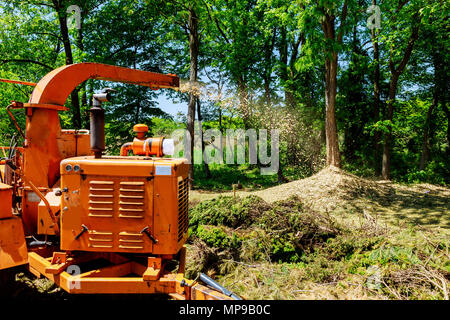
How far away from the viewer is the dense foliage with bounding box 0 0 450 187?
1488cm

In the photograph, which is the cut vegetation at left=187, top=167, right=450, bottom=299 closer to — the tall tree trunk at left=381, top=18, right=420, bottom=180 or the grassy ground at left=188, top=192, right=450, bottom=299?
the grassy ground at left=188, top=192, right=450, bottom=299

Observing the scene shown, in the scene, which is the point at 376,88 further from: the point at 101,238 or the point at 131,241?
the point at 101,238

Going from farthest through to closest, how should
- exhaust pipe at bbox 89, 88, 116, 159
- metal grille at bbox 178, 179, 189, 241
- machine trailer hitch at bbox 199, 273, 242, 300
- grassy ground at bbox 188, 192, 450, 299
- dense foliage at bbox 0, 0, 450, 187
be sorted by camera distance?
dense foliage at bbox 0, 0, 450, 187
grassy ground at bbox 188, 192, 450, 299
metal grille at bbox 178, 179, 189, 241
exhaust pipe at bbox 89, 88, 116, 159
machine trailer hitch at bbox 199, 273, 242, 300

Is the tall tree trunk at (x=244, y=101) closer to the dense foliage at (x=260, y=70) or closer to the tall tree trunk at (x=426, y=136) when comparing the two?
the dense foliage at (x=260, y=70)

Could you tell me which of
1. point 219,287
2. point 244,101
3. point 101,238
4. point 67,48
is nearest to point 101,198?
point 101,238

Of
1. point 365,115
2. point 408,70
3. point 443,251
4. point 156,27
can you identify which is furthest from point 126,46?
point 443,251

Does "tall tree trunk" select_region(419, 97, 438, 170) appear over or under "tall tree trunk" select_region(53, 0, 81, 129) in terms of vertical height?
under

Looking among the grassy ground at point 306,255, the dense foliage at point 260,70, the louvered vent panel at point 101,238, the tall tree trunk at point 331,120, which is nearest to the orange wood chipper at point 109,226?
the louvered vent panel at point 101,238

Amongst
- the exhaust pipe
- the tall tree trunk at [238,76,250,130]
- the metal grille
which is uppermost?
the tall tree trunk at [238,76,250,130]

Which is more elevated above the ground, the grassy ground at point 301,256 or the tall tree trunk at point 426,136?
the tall tree trunk at point 426,136

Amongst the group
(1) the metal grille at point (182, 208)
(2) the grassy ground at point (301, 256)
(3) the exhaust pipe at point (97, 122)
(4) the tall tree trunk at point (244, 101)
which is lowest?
(2) the grassy ground at point (301, 256)

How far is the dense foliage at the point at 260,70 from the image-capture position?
48.8ft

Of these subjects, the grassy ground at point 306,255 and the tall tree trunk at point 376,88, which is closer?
the grassy ground at point 306,255

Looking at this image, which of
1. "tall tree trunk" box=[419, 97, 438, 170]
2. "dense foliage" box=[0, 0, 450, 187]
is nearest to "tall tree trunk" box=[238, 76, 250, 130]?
"dense foliage" box=[0, 0, 450, 187]
